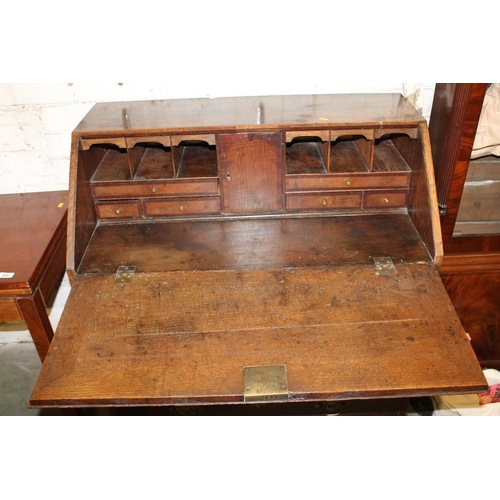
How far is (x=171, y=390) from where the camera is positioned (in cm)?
116

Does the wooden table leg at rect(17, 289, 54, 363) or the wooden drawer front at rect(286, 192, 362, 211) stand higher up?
the wooden drawer front at rect(286, 192, 362, 211)

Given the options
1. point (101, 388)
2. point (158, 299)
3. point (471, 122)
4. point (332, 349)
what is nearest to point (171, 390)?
point (101, 388)

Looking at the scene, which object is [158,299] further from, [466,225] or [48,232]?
[466,225]

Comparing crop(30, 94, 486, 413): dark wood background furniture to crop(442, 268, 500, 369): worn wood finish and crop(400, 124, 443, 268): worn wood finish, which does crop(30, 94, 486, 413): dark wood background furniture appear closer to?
crop(400, 124, 443, 268): worn wood finish

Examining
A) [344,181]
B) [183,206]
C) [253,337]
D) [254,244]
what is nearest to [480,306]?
[344,181]

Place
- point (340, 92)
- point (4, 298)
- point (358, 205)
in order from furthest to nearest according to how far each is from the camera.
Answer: point (340, 92) < point (358, 205) < point (4, 298)

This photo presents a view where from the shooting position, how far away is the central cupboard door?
5.35 feet

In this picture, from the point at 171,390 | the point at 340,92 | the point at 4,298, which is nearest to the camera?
the point at 171,390

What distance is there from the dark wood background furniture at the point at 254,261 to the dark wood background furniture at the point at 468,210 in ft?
0.58

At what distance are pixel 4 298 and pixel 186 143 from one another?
0.94m

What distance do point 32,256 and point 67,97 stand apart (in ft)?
2.44

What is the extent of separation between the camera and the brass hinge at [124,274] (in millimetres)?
1478

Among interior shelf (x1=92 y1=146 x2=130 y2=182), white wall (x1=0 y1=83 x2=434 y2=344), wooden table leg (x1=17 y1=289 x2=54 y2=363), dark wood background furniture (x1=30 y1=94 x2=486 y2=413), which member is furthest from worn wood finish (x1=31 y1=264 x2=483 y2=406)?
white wall (x1=0 y1=83 x2=434 y2=344)

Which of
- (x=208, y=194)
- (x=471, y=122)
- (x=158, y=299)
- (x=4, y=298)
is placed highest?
(x=471, y=122)
